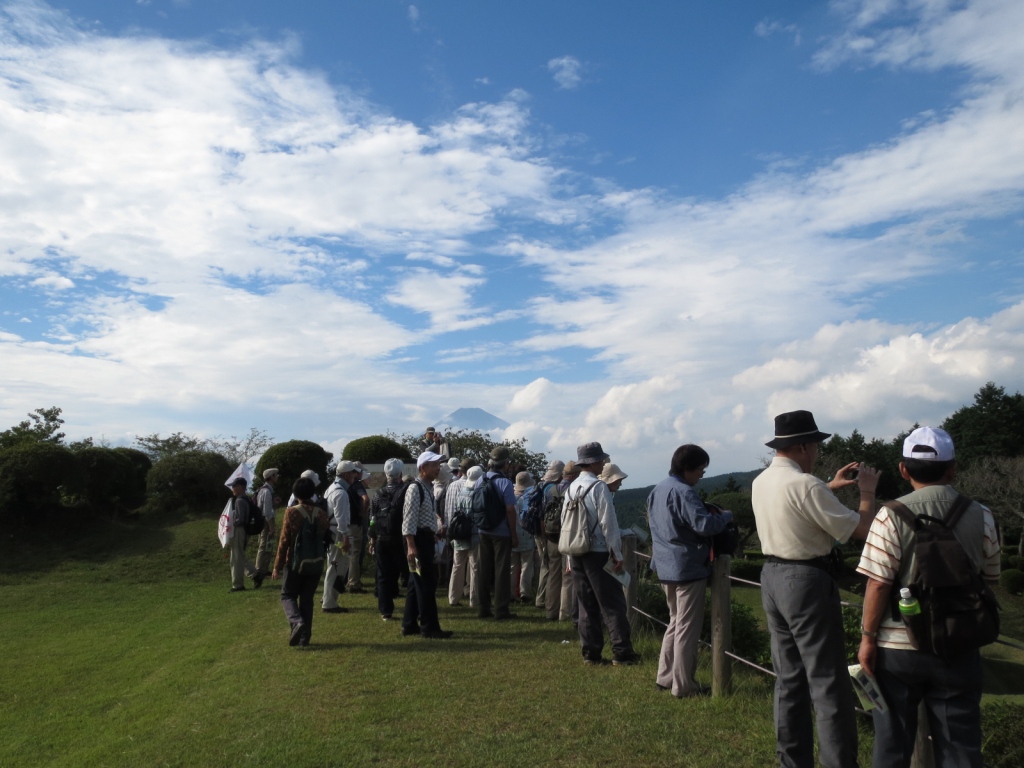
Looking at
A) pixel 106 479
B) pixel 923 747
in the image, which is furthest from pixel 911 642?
pixel 106 479

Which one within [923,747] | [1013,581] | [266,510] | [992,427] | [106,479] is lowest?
[1013,581]

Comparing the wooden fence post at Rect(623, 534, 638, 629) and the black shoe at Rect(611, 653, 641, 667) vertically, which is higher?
the wooden fence post at Rect(623, 534, 638, 629)

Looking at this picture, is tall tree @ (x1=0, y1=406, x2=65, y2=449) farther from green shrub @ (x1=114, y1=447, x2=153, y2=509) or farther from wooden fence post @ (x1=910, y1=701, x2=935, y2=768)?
wooden fence post @ (x1=910, y1=701, x2=935, y2=768)

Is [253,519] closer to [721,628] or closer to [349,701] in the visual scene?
[349,701]

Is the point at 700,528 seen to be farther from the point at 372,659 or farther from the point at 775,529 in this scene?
the point at 372,659

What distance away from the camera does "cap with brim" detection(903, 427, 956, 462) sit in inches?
145

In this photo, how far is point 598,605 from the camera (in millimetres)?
7582

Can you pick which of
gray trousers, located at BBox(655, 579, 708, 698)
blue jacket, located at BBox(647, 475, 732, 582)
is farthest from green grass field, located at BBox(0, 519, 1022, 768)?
blue jacket, located at BBox(647, 475, 732, 582)

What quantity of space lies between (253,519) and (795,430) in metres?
11.6

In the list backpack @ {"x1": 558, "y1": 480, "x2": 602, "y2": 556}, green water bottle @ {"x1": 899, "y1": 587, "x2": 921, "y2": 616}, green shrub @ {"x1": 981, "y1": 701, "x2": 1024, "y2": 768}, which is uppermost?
backpack @ {"x1": 558, "y1": 480, "x2": 602, "y2": 556}

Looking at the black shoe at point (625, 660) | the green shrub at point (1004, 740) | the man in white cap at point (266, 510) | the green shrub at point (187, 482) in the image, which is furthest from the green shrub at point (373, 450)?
the green shrub at point (1004, 740)

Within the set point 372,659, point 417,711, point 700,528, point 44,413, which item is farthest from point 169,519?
point 700,528

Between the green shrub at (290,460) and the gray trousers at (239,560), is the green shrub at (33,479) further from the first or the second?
the gray trousers at (239,560)

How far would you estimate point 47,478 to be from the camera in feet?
69.9
